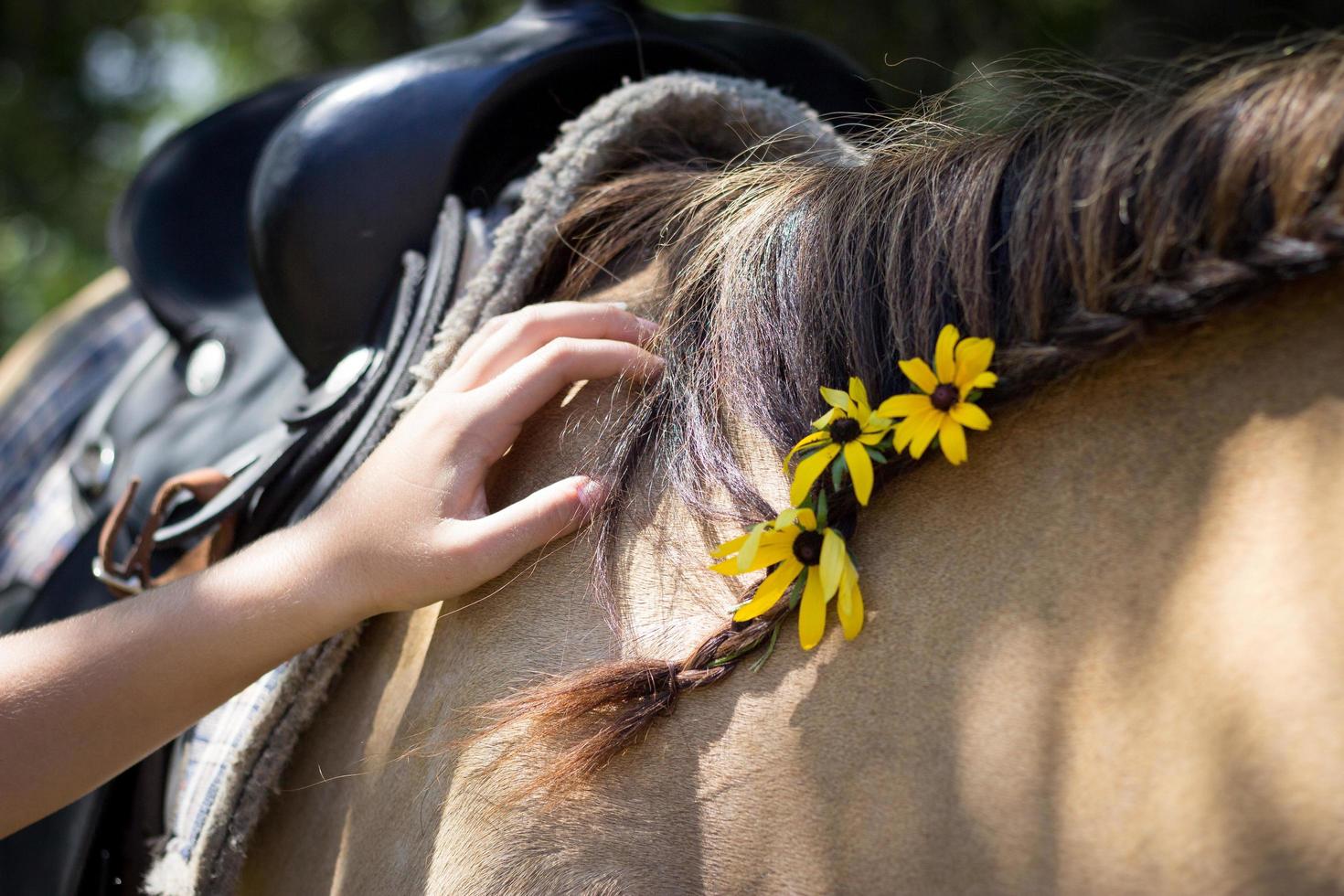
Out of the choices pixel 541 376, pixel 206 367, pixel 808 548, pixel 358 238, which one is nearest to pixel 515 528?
pixel 541 376

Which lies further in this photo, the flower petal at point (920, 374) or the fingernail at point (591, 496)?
the fingernail at point (591, 496)

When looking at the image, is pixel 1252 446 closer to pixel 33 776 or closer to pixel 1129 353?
pixel 1129 353

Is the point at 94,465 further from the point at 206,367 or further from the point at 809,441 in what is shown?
the point at 809,441

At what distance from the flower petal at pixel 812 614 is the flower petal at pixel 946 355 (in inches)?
5.5

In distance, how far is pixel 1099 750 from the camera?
0.54 meters

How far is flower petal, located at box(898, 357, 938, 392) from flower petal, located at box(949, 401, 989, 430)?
0.07 ft

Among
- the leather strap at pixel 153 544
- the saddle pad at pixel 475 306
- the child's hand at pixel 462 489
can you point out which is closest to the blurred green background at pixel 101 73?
the saddle pad at pixel 475 306

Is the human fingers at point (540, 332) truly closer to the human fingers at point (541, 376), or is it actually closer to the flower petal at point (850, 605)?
the human fingers at point (541, 376)

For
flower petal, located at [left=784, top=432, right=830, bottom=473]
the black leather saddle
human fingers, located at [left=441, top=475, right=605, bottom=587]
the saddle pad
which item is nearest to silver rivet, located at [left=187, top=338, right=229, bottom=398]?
the black leather saddle

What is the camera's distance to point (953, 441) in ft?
1.97

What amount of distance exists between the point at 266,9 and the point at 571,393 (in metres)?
5.60

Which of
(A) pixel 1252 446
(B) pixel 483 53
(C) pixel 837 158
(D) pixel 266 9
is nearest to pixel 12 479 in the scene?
(B) pixel 483 53

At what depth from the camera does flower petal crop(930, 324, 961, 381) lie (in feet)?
2.01

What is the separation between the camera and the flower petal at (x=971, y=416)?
0.60 metres
